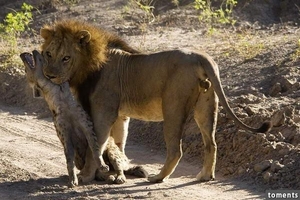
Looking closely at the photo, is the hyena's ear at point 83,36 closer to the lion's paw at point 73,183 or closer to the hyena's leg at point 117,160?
the hyena's leg at point 117,160

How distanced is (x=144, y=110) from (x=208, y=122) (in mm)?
761

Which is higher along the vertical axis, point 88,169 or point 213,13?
point 213,13

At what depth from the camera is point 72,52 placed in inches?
378

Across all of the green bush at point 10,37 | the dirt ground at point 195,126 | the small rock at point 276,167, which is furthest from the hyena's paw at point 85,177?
the green bush at point 10,37

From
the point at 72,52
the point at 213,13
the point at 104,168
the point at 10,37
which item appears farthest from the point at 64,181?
the point at 213,13

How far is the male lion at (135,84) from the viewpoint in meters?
8.96

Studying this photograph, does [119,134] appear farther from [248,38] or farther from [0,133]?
[248,38]

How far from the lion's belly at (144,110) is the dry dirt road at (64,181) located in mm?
723

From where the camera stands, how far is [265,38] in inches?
594

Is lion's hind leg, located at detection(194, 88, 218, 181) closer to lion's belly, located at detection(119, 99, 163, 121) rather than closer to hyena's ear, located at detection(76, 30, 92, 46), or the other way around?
lion's belly, located at detection(119, 99, 163, 121)

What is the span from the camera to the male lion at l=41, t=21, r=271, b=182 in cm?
896

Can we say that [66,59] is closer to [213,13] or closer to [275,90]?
[275,90]

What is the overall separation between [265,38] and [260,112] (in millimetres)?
4759

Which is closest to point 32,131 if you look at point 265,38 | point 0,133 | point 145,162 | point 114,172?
point 0,133
